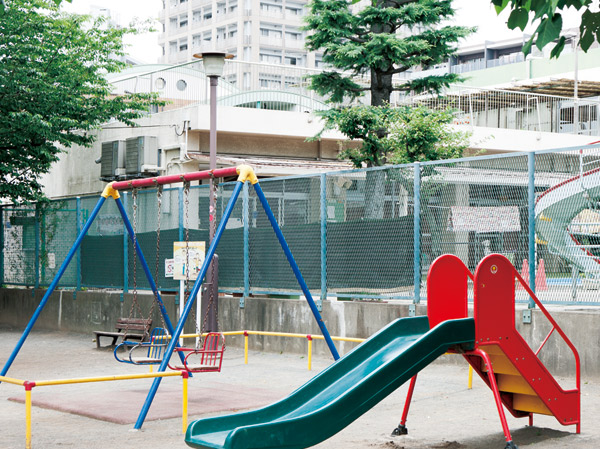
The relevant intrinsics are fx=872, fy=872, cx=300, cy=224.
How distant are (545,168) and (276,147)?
14.9m

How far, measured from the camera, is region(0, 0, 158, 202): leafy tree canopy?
20125 mm

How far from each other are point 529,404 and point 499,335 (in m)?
0.93

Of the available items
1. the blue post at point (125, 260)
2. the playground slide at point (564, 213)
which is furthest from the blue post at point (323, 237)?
the blue post at point (125, 260)

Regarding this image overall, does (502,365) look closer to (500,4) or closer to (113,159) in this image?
(500,4)

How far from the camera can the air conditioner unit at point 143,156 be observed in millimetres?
25078

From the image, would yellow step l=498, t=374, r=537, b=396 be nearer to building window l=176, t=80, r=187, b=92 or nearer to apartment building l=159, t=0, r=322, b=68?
building window l=176, t=80, r=187, b=92

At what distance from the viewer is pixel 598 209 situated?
12.6 m

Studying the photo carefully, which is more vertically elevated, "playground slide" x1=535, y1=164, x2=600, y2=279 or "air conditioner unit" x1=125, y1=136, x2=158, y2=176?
"air conditioner unit" x1=125, y1=136, x2=158, y2=176

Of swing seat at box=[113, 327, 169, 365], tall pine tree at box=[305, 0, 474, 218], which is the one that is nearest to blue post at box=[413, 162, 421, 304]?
swing seat at box=[113, 327, 169, 365]

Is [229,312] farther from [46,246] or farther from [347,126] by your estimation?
[46,246]

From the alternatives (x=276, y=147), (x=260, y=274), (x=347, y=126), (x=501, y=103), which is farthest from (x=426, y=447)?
(x=501, y=103)

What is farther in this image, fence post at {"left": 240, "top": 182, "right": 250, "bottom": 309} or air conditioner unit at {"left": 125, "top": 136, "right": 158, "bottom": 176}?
air conditioner unit at {"left": 125, "top": 136, "right": 158, "bottom": 176}

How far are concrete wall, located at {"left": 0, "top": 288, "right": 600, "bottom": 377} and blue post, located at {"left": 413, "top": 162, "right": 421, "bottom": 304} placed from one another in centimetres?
39

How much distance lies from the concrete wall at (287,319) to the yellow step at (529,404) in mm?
3300
